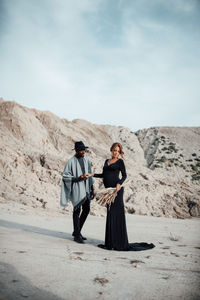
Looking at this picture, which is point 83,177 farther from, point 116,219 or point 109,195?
point 116,219

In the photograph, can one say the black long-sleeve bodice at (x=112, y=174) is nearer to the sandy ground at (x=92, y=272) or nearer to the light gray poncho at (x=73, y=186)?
the light gray poncho at (x=73, y=186)

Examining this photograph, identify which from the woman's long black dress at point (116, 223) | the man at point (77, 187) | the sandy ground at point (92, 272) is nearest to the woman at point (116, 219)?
the woman's long black dress at point (116, 223)

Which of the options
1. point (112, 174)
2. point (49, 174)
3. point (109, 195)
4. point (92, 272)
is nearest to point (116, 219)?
point (109, 195)

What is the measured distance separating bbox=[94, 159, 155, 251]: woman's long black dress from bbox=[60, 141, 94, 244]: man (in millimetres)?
510

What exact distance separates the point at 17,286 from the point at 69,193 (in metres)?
2.56

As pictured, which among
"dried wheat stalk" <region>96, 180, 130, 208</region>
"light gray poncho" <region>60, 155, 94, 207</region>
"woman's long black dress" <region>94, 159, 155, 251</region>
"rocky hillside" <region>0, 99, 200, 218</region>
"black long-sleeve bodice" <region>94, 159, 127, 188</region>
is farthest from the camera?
"rocky hillside" <region>0, 99, 200, 218</region>

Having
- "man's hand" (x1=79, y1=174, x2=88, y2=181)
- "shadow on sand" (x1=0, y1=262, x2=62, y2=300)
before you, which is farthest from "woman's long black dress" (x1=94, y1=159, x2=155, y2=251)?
"shadow on sand" (x1=0, y1=262, x2=62, y2=300)

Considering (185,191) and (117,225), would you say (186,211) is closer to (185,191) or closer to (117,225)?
(185,191)

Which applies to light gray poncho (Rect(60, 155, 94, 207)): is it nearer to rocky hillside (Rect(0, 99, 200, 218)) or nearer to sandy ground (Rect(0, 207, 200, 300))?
sandy ground (Rect(0, 207, 200, 300))

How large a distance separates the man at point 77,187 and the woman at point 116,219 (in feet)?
1.68

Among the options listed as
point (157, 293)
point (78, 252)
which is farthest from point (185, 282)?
point (78, 252)

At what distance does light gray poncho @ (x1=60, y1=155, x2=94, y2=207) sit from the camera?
14.7ft

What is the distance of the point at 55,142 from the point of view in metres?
18.4

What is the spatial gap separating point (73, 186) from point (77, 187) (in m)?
0.09
